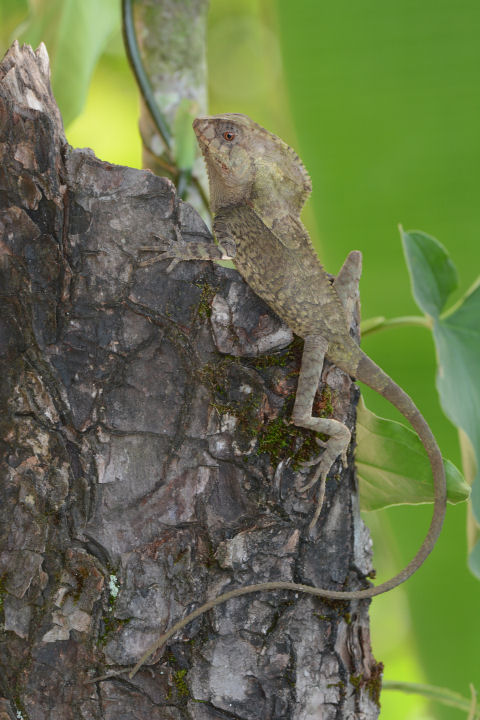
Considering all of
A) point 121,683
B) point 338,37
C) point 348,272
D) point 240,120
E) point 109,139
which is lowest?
point 121,683

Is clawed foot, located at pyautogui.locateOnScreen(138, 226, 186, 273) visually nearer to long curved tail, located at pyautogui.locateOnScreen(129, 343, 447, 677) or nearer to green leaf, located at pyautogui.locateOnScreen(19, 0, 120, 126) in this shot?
long curved tail, located at pyautogui.locateOnScreen(129, 343, 447, 677)

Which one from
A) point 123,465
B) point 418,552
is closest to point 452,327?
point 418,552

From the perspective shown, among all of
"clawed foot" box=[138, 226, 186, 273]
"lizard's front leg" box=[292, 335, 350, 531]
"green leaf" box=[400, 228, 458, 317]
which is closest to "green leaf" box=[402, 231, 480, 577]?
"green leaf" box=[400, 228, 458, 317]

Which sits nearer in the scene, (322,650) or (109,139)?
(322,650)

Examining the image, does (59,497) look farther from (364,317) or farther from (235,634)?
(364,317)

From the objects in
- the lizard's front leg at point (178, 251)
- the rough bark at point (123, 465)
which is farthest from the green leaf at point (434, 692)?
the lizard's front leg at point (178, 251)

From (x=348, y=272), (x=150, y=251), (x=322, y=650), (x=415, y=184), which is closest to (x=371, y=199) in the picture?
(x=415, y=184)

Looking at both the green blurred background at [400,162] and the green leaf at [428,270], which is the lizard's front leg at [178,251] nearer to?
the green leaf at [428,270]
